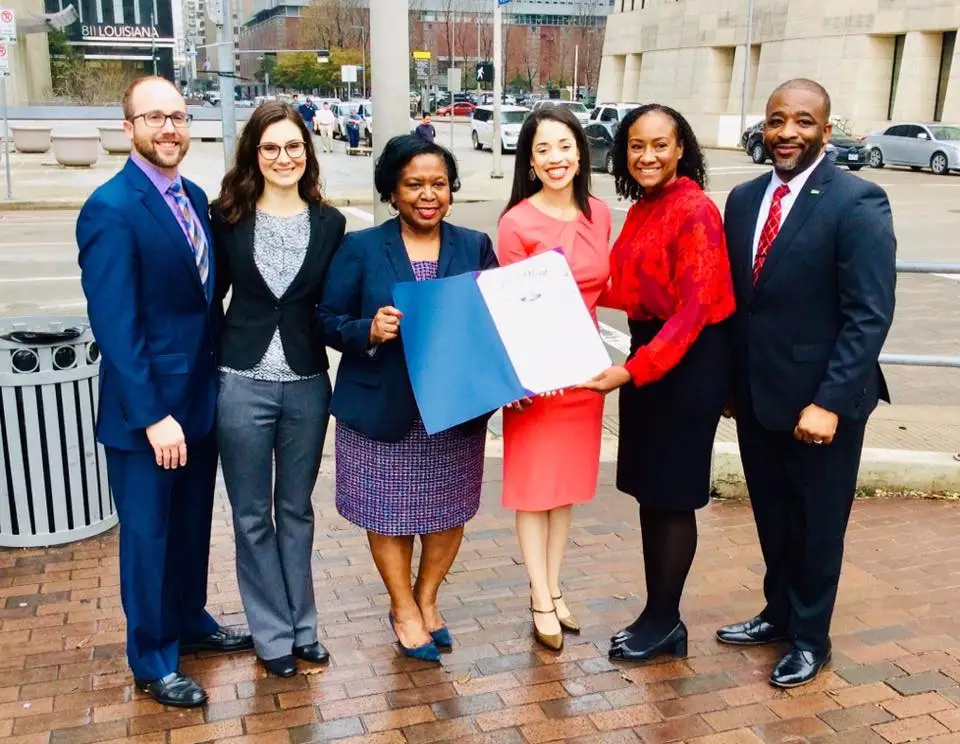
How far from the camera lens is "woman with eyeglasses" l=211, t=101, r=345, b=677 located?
3.32 meters

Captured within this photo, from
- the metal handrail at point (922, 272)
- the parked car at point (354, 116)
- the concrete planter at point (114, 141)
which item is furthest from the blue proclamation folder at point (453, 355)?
the parked car at point (354, 116)

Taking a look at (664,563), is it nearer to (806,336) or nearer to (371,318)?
(806,336)

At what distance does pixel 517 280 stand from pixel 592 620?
153 cm

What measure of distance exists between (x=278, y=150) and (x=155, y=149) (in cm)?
38

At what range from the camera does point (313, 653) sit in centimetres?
371

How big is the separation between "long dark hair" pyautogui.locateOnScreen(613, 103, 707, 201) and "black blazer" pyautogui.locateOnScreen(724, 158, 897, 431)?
19cm

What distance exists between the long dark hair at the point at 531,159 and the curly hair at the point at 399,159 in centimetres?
28

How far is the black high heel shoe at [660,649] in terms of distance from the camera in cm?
371

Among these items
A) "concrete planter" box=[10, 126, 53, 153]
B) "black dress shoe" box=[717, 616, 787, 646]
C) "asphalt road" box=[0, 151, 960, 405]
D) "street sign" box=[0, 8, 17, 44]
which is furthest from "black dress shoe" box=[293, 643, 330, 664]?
"concrete planter" box=[10, 126, 53, 153]

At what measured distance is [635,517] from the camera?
5.17m

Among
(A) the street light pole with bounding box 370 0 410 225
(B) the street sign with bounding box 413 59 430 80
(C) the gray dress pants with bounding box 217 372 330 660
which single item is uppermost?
(B) the street sign with bounding box 413 59 430 80

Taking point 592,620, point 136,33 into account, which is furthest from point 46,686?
point 136,33

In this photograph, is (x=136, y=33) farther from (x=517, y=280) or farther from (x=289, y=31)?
(x=517, y=280)

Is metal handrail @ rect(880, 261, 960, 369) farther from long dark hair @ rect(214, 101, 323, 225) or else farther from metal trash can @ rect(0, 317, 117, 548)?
metal trash can @ rect(0, 317, 117, 548)
